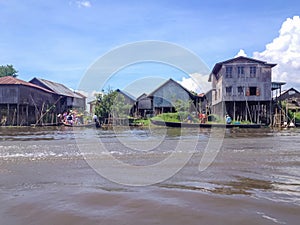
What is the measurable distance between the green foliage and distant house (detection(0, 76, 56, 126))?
607 cm

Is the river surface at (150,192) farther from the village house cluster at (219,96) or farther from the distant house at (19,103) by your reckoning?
the distant house at (19,103)

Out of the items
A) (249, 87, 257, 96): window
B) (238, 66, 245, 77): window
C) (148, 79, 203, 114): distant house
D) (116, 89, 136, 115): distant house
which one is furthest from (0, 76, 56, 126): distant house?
(249, 87, 257, 96): window

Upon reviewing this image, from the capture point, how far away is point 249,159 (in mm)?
8797

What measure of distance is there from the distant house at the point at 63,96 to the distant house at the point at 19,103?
576cm

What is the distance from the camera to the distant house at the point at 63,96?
149 ft

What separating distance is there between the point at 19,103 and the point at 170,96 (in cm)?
1806

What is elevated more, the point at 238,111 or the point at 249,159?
the point at 238,111

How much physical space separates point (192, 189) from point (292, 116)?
→ 34471 mm

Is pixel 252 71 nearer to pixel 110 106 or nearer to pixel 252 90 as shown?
pixel 252 90

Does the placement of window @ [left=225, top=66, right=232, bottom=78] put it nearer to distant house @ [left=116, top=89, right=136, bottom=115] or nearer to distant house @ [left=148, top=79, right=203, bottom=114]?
distant house @ [left=148, top=79, right=203, bottom=114]

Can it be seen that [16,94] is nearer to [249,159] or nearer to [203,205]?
[249,159]

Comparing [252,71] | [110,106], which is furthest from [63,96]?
[252,71]

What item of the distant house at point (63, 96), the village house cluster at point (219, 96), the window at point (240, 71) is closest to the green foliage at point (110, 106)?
the village house cluster at point (219, 96)

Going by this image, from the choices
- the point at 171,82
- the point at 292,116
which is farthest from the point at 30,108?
the point at 292,116
